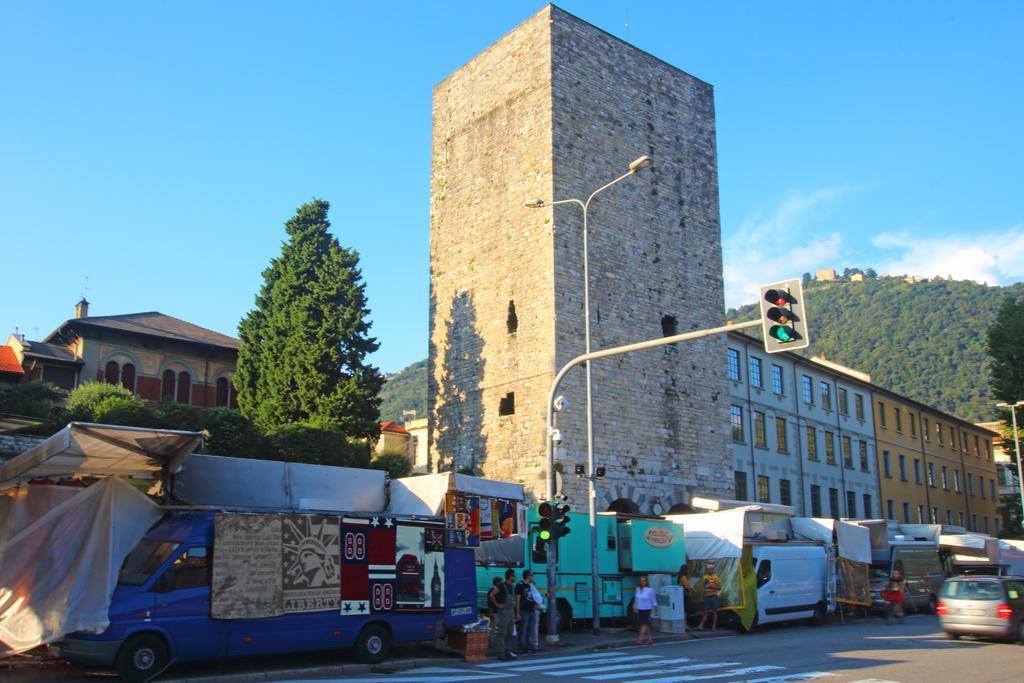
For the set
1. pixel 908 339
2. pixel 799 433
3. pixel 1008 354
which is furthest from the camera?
pixel 908 339

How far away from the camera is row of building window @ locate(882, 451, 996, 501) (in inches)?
2100

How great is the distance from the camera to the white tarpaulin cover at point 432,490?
17.4 m

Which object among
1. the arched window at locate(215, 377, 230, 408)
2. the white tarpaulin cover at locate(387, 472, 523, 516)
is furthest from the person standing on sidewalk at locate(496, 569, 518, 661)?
the arched window at locate(215, 377, 230, 408)

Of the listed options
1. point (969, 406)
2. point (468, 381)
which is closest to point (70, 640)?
point (468, 381)

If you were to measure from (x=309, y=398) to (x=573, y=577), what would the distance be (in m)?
15.0

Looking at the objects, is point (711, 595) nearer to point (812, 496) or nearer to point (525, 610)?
point (525, 610)

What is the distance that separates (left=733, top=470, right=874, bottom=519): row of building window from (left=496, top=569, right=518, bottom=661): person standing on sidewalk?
76.2 ft

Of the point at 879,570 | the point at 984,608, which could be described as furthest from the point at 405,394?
the point at 984,608

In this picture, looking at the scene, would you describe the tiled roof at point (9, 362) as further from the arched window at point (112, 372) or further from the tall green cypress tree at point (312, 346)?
the tall green cypress tree at point (312, 346)

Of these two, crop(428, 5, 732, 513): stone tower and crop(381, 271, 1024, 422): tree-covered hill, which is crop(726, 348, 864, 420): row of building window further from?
crop(381, 271, 1024, 422): tree-covered hill

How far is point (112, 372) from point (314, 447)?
64.2 feet

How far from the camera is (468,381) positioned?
102 feet

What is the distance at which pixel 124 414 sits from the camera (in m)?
22.6

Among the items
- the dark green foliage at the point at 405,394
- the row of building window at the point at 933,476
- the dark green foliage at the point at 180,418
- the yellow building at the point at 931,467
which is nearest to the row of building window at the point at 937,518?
the yellow building at the point at 931,467
